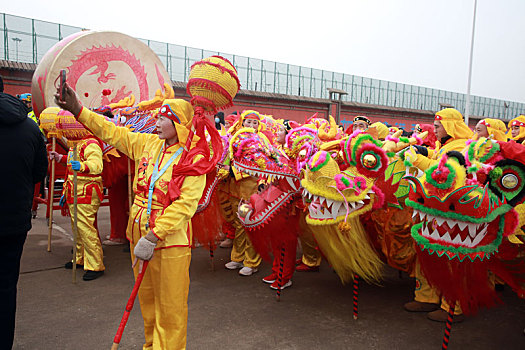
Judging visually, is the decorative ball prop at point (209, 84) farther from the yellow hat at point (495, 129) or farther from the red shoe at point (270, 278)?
the yellow hat at point (495, 129)

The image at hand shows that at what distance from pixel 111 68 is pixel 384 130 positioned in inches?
147

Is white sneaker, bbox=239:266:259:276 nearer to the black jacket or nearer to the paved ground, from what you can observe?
the paved ground

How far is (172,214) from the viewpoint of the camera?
2309 millimetres

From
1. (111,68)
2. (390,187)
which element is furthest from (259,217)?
(111,68)

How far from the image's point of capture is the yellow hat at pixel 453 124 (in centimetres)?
380

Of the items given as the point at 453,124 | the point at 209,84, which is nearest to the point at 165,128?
the point at 209,84

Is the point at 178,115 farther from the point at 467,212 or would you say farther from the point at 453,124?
the point at 453,124

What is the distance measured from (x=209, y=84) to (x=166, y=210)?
0.96 meters

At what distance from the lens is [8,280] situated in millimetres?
2518

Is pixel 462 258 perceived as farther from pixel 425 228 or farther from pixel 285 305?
pixel 285 305

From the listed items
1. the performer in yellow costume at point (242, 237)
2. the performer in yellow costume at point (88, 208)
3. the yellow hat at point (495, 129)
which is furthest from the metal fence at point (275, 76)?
the yellow hat at point (495, 129)

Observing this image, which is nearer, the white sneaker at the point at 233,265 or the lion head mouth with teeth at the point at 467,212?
the lion head mouth with teeth at the point at 467,212

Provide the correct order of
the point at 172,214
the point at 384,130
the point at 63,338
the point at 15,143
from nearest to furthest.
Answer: the point at 172,214 < the point at 15,143 < the point at 63,338 < the point at 384,130

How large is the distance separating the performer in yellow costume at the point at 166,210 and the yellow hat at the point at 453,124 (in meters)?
2.55
